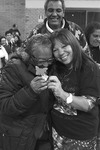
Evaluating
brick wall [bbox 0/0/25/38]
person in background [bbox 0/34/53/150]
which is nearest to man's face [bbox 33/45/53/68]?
person in background [bbox 0/34/53/150]

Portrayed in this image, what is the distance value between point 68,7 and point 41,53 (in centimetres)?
1017

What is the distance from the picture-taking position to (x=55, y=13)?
3336 millimetres

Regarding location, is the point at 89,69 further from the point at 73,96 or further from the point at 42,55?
the point at 42,55

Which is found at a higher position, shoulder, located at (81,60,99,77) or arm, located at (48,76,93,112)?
shoulder, located at (81,60,99,77)

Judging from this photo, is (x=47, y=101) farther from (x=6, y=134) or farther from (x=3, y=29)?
(x=3, y=29)

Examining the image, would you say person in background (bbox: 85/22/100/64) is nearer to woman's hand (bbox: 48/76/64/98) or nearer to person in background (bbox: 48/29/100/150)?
person in background (bbox: 48/29/100/150)

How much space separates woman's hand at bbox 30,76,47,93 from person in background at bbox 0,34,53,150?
1.1 inches

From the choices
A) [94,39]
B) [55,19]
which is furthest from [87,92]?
[94,39]

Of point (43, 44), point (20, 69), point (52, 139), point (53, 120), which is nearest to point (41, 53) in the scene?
point (43, 44)

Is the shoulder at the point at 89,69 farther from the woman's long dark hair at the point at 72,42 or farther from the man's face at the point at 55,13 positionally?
the man's face at the point at 55,13

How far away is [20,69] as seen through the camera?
2004 mm

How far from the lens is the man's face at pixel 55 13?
3.34 metres

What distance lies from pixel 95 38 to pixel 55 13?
62 cm

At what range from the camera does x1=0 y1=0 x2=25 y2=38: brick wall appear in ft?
46.6
